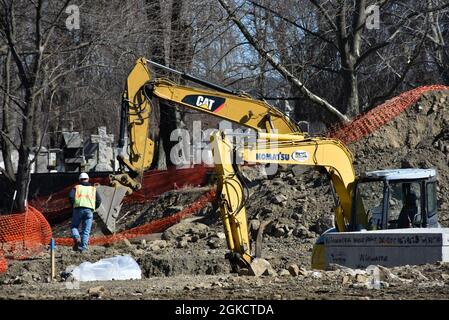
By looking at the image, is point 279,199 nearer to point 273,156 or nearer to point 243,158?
point 273,156

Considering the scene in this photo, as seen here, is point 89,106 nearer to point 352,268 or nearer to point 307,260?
point 307,260

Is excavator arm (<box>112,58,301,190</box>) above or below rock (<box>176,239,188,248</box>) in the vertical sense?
above

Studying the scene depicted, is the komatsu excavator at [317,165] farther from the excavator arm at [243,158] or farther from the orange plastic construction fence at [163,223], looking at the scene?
the orange plastic construction fence at [163,223]

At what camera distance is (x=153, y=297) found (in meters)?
11.2

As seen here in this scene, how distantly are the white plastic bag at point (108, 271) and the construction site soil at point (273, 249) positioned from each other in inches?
29.5

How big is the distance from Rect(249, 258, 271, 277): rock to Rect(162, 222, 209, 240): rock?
6836 millimetres

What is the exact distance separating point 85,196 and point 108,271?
3.52m

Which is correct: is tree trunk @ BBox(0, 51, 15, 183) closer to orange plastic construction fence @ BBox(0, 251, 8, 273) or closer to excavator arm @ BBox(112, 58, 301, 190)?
orange plastic construction fence @ BBox(0, 251, 8, 273)

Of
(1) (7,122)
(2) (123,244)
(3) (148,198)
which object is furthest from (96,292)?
(3) (148,198)

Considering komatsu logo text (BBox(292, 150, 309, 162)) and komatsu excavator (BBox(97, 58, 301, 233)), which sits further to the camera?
komatsu excavator (BBox(97, 58, 301, 233))

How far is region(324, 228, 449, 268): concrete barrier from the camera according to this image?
13188 mm

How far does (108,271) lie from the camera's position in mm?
15453

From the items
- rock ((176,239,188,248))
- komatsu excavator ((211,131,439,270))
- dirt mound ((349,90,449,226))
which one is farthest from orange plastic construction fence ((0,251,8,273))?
dirt mound ((349,90,449,226))

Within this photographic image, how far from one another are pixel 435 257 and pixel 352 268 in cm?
125
